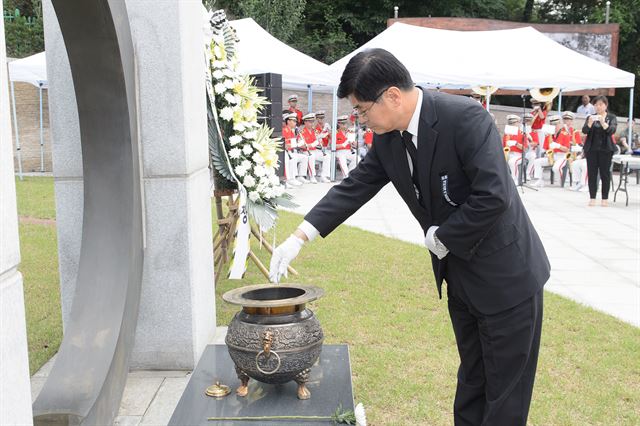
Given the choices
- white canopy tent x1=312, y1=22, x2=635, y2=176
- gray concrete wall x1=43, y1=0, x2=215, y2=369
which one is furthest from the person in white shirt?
gray concrete wall x1=43, y1=0, x2=215, y2=369

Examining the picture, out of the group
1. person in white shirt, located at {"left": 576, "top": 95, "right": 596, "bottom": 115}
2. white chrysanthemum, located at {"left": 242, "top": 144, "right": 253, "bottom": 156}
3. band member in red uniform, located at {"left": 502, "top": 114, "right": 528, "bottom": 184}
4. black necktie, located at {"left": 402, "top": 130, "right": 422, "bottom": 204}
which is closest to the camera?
black necktie, located at {"left": 402, "top": 130, "right": 422, "bottom": 204}

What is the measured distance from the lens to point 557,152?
54.6 ft

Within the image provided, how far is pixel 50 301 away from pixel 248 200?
2.18m

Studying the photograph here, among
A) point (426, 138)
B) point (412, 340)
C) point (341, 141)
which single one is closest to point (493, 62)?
point (341, 141)

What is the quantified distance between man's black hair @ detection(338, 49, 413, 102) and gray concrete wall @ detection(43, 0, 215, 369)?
193 centimetres

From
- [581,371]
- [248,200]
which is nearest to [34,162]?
[248,200]

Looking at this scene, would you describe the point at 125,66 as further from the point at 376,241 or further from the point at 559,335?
the point at 376,241

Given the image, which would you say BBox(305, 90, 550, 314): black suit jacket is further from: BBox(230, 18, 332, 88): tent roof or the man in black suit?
BBox(230, 18, 332, 88): tent roof

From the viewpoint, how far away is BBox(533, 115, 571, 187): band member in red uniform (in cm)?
1656

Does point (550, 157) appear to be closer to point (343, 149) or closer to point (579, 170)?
point (579, 170)

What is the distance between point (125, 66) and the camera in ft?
12.4

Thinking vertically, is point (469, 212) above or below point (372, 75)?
below

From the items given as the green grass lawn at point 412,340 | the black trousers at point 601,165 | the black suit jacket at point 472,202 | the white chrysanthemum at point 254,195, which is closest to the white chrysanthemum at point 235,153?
the white chrysanthemum at point 254,195

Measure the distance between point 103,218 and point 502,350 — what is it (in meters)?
2.39
